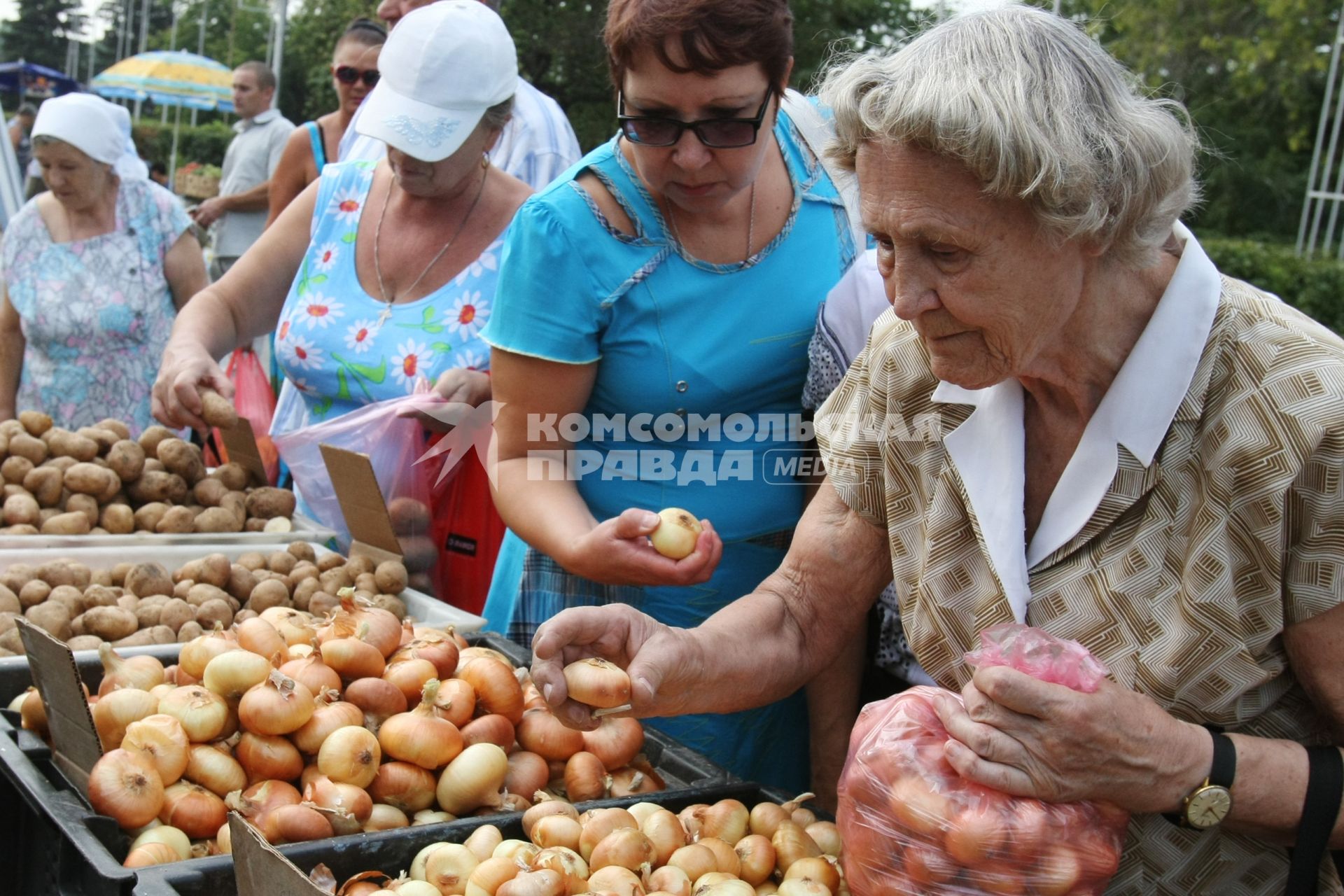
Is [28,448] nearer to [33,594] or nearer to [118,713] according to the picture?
[33,594]

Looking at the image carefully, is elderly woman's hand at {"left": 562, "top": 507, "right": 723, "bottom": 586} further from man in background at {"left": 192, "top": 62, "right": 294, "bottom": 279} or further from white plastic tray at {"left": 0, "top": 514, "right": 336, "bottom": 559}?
man in background at {"left": 192, "top": 62, "right": 294, "bottom": 279}

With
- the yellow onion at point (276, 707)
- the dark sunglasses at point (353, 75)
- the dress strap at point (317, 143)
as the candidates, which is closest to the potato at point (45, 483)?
the yellow onion at point (276, 707)

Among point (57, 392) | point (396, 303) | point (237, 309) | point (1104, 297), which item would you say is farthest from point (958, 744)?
point (57, 392)

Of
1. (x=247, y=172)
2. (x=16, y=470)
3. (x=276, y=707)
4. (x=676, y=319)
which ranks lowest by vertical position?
(x=247, y=172)

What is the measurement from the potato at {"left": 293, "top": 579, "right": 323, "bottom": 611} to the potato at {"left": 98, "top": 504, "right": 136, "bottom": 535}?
72 centimetres

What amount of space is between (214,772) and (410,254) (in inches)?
64.1

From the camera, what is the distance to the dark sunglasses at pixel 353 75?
5.02m

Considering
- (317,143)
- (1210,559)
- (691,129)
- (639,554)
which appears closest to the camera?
(1210,559)

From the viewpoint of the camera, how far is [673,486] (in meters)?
2.38

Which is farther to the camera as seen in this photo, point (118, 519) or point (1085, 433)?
point (118, 519)

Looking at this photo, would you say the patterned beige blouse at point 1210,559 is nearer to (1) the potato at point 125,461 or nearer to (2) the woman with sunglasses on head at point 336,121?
(1) the potato at point 125,461

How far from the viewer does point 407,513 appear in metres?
3.00

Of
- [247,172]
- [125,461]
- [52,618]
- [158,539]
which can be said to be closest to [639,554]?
[52,618]

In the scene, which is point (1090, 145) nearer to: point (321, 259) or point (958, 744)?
point (958, 744)
